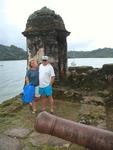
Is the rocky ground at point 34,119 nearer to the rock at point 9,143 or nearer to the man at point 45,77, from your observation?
the rock at point 9,143

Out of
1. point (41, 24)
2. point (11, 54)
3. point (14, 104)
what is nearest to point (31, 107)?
point (14, 104)

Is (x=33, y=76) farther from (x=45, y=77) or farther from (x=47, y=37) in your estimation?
(x=47, y=37)

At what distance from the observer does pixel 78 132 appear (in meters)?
3.13

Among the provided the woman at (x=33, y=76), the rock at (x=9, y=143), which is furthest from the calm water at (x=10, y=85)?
the rock at (x=9, y=143)

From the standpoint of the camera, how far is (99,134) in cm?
304

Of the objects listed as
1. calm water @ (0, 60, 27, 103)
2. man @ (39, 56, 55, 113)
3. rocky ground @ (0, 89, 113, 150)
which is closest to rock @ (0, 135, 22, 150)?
rocky ground @ (0, 89, 113, 150)

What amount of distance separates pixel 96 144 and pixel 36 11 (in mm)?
5587

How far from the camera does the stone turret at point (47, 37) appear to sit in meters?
7.52

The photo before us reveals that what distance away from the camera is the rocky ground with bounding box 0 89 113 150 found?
4434mm

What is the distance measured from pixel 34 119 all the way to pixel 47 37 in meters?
2.56

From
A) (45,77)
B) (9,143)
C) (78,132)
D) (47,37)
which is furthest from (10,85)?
(78,132)

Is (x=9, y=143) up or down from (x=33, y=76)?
down

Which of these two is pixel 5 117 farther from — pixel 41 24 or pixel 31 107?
pixel 41 24

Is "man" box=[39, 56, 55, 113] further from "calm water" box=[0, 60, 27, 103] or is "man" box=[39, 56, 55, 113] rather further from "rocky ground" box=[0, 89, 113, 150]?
"calm water" box=[0, 60, 27, 103]
